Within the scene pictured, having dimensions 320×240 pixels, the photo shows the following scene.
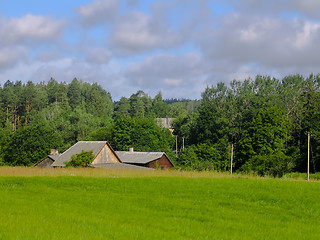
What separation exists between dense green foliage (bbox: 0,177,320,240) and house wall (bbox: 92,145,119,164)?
33183 mm

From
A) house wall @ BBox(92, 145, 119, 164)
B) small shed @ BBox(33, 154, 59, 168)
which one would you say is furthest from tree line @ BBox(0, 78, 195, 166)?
house wall @ BBox(92, 145, 119, 164)

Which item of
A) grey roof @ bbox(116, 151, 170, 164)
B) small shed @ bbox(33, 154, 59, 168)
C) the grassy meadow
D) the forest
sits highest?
the forest

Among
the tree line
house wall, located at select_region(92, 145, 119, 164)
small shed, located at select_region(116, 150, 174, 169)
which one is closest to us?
house wall, located at select_region(92, 145, 119, 164)

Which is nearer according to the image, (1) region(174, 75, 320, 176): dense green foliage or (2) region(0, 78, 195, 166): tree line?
(1) region(174, 75, 320, 176): dense green foliage

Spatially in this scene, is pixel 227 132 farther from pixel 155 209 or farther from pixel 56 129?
pixel 155 209

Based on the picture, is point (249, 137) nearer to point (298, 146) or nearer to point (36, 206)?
point (298, 146)

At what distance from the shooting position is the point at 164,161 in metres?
75.2

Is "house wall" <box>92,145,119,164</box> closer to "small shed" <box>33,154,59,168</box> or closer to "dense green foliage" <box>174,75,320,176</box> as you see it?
"small shed" <box>33,154,59,168</box>

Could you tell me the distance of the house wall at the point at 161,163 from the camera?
240ft

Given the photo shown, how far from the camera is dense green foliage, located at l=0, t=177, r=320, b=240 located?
14.7 metres

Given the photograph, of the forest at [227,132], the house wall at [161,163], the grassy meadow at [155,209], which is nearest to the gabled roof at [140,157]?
the house wall at [161,163]

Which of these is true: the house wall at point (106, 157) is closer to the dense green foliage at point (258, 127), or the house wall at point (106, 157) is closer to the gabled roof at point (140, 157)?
the gabled roof at point (140, 157)

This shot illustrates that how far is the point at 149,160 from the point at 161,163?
2626 mm

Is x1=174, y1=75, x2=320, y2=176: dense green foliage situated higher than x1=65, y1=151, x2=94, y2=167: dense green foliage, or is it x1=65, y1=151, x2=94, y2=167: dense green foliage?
x1=174, y1=75, x2=320, y2=176: dense green foliage
